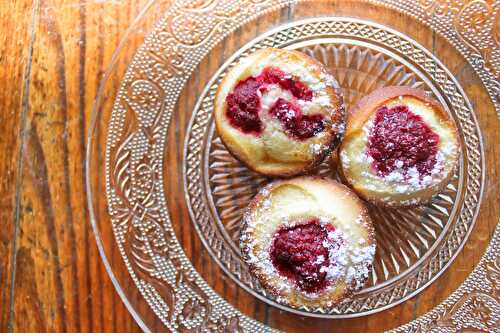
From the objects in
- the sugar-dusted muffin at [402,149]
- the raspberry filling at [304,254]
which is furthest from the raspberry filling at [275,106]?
the raspberry filling at [304,254]

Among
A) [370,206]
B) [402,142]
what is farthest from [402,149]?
[370,206]

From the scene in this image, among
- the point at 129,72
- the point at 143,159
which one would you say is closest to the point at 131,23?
the point at 129,72

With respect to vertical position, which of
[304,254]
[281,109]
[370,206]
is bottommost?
[304,254]

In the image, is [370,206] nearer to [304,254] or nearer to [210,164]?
[304,254]

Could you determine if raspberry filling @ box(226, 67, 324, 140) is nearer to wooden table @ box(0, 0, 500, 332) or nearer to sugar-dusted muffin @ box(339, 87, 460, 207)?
sugar-dusted muffin @ box(339, 87, 460, 207)

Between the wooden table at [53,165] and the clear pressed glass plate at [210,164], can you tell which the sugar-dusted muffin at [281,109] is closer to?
the clear pressed glass plate at [210,164]

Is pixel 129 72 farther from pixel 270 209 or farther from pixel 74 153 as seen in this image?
pixel 270 209
